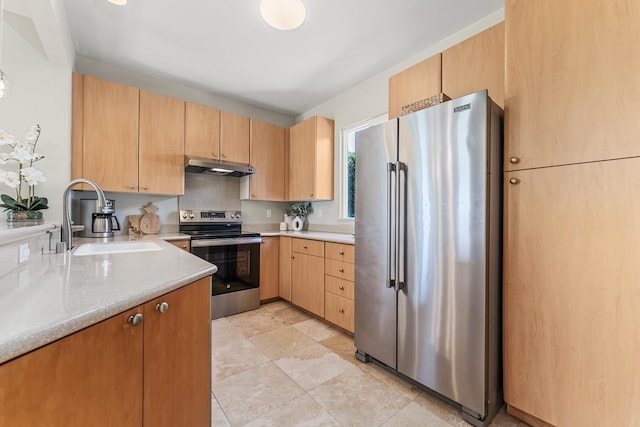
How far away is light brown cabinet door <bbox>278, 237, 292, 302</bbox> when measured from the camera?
330cm

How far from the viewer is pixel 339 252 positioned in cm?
261

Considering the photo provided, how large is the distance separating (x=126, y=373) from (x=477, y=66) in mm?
2376

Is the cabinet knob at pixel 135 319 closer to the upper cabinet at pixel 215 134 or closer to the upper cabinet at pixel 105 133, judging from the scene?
the upper cabinet at pixel 105 133

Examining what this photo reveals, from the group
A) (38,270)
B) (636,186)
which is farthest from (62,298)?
(636,186)

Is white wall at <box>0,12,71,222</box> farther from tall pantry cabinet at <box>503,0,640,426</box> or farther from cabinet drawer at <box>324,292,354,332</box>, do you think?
tall pantry cabinet at <box>503,0,640,426</box>

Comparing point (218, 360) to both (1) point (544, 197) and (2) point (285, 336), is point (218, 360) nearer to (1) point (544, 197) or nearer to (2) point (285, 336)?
(2) point (285, 336)

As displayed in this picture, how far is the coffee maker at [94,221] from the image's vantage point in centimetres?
251

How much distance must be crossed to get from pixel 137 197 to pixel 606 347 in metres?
3.74

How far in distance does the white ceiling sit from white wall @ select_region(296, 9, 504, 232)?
7 centimetres

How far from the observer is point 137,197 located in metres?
3.00

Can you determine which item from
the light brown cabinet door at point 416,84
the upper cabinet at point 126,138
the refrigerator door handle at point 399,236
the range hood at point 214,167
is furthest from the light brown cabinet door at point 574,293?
the upper cabinet at point 126,138

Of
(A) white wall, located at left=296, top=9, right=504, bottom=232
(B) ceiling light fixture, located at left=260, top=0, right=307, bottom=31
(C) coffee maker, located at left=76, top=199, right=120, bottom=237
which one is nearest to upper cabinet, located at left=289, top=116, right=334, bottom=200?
(A) white wall, located at left=296, top=9, right=504, bottom=232

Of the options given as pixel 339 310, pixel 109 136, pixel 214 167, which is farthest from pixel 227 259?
pixel 109 136

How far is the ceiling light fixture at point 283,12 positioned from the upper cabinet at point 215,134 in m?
1.52
